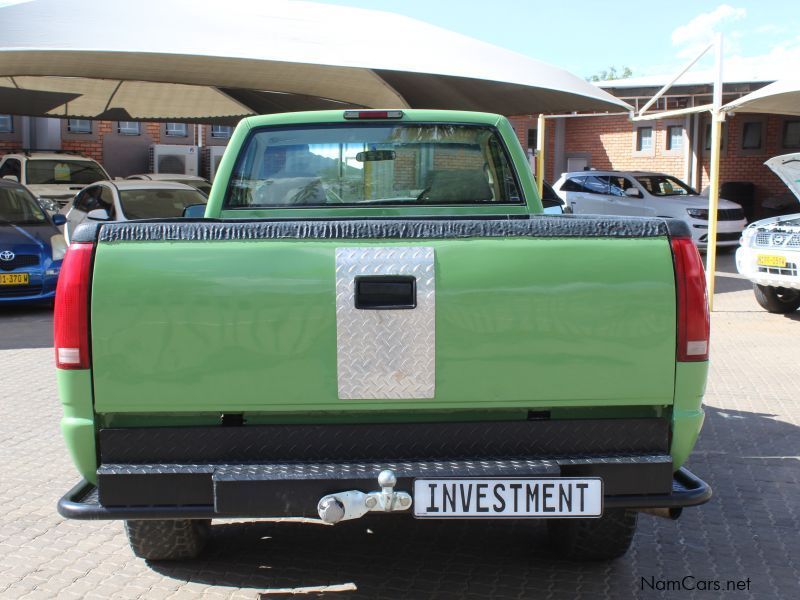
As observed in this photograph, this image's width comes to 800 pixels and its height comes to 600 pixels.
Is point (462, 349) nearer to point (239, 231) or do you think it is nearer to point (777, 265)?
point (239, 231)

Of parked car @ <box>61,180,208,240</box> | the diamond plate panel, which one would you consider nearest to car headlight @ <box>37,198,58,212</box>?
parked car @ <box>61,180,208,240</box>

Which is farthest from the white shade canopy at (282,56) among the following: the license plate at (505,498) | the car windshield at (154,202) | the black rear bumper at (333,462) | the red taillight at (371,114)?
the license plate at (505,498)

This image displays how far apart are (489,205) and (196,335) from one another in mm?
2250

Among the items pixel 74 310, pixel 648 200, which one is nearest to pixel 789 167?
pixel 648 200

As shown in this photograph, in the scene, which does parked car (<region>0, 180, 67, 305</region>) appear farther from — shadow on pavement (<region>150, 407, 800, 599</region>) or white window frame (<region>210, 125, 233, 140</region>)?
white window frame (<region>210, 125, 233, 140</region>)

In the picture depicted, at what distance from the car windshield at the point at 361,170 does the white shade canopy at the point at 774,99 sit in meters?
8.13

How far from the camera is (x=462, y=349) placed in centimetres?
311

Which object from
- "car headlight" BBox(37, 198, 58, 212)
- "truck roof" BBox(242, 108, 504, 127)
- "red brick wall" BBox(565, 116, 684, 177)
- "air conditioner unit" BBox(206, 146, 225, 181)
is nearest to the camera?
"truck roof" BBox(242, 108, 504, 127)

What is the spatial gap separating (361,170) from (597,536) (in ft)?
7.04

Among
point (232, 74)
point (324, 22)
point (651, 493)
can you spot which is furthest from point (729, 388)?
point (232, 74)

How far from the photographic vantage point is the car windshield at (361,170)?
4.89 metres

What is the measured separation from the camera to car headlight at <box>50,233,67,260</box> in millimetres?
12391

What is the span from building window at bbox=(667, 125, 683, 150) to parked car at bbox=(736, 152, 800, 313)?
607 inches

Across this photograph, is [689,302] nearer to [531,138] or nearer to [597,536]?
[597,536]
